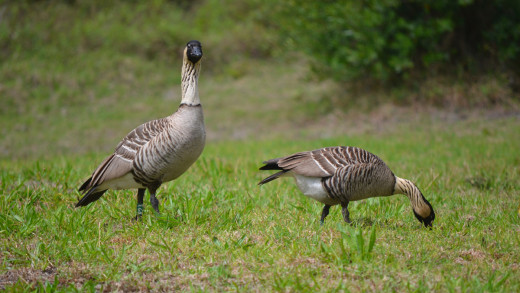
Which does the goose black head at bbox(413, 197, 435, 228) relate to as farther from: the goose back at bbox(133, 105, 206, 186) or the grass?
the goose back at bbox(133, 105, 206, 186)

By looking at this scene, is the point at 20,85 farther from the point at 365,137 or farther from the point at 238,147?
the point at 365,137

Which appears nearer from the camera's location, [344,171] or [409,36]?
[344,171]

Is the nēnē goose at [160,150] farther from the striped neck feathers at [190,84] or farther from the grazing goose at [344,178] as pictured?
the grazing goose at [344,178]

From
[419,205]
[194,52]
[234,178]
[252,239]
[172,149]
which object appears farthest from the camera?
[234,178]

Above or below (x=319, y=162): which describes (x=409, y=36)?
above

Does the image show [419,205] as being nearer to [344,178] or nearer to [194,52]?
[344,178]

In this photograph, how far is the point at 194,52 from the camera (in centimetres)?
562

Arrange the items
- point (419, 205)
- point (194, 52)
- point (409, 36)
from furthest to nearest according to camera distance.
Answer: point (409, 36)
point (194, 52)
point (419, 205)

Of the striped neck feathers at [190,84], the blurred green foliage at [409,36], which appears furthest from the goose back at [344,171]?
the blurred green foliage at [409,36]

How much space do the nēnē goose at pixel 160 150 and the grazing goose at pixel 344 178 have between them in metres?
0.90

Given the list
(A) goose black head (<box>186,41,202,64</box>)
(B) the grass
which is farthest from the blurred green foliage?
(A) goose black head (<box>186,41,202,64</box>)

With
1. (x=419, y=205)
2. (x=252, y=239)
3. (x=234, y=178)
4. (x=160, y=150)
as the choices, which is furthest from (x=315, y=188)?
(x=234, y=178)

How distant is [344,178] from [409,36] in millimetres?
9712

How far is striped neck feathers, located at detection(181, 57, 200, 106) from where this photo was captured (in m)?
5.63
